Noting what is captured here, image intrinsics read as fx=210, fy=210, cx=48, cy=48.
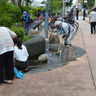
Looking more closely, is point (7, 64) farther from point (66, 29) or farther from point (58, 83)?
point (66, 29)

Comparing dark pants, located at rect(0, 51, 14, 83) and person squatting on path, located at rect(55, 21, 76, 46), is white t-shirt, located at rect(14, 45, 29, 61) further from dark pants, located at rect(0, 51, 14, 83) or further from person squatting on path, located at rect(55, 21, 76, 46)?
person squatting on path, located at rect(55, 21, 76, 46)

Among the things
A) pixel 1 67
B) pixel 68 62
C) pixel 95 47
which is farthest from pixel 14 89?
pixel 95 47

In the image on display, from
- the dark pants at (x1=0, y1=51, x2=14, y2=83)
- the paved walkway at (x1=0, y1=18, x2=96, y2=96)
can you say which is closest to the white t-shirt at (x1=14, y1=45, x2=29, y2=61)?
the paved walkway at (x1=0, y1=18, x2=96, y2=96)

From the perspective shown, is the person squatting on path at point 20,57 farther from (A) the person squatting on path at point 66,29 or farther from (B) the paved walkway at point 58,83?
(A) the person squatting on path at point 66,29

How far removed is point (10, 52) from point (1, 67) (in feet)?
1.33

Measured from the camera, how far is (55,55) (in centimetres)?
900

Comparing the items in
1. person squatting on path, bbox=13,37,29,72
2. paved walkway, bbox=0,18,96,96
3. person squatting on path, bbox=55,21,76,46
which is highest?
person squatting on path, bbox=55,21,76,46

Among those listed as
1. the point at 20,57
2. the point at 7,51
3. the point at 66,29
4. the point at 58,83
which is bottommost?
the point at 58,83

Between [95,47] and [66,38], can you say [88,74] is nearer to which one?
[66,38]

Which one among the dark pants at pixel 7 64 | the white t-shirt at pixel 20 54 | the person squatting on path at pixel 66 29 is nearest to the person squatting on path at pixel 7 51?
the dark pants at pixel 7 64

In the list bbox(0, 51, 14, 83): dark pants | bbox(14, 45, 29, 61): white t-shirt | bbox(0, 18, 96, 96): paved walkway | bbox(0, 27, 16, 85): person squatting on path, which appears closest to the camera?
bbox(0, 18, 96, 96): paved walkway

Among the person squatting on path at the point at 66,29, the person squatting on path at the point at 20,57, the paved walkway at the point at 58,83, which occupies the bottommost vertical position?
the paved walkway at the point at 58,83

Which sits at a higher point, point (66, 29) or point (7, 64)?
point (66, 29)

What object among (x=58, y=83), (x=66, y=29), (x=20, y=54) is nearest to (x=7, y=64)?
(x=20, y=54)
